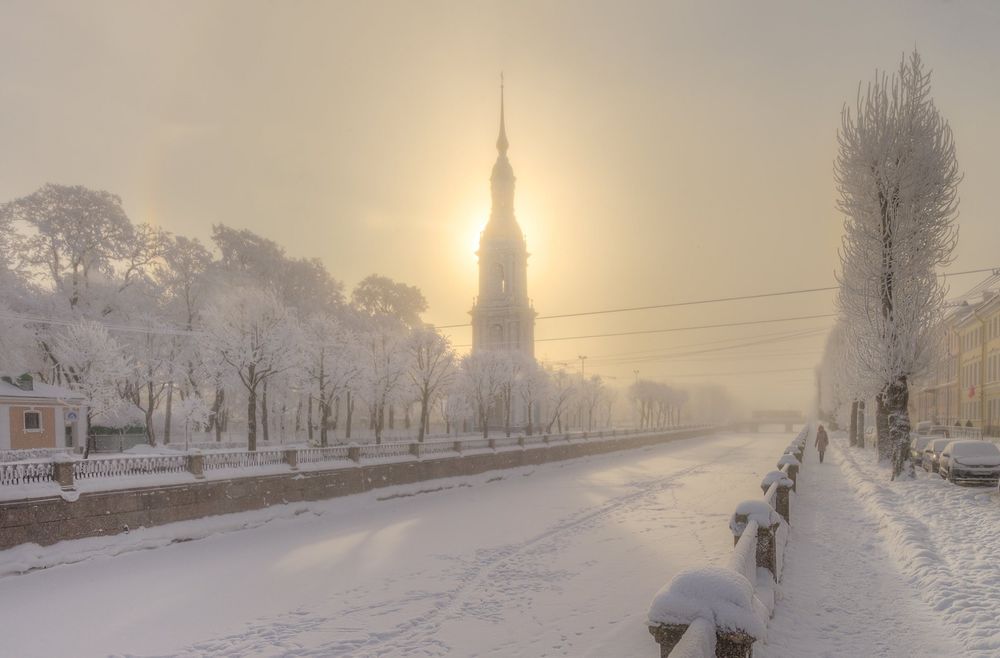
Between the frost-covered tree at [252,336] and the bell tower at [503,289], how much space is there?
1540 inches

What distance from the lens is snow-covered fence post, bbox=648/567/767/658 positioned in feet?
15.9

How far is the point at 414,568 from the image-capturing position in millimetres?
13602

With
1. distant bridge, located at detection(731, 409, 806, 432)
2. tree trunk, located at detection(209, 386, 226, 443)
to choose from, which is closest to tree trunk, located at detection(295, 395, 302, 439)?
tree trunk, located at detection(209, 386, 226, 443)

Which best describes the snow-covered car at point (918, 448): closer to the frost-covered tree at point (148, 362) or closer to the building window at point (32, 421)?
the building window at point (32, 421)

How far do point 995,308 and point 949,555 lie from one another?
A: 153 ft

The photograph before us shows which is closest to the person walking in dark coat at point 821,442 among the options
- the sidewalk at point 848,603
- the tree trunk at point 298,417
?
the sidewalk at point 848,603

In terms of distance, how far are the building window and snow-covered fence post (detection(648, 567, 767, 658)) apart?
113 ft

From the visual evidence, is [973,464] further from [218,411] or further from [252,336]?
[218,411]

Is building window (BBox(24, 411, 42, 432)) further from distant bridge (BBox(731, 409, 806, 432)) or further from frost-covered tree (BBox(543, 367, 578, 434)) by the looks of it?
distant bridge (BBox(731, 409, 806, 432))

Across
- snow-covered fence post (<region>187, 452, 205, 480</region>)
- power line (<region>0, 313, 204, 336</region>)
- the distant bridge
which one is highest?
power line (<region>0, 313, 204, 336</region>)

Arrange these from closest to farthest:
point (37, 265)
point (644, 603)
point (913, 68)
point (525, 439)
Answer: point (644, 603) → point (913, 68) → point (37, 265) → point (525, 439)

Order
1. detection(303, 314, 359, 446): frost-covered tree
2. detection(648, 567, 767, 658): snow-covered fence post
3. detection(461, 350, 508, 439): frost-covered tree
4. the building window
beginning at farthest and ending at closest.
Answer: detection(461, 350, 508, 439): frost-covered tree, detection(303, 314, 359, 446): frost-covered tree, the building window, detection(648, 567, 767, 658): snow-covered fence post

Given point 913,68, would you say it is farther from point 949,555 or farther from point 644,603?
point 644,603

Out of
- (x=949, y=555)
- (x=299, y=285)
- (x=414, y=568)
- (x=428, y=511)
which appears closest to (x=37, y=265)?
(x=299, y=285)
